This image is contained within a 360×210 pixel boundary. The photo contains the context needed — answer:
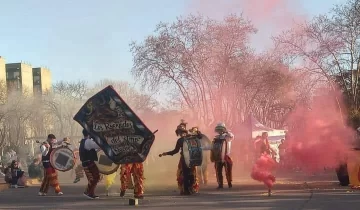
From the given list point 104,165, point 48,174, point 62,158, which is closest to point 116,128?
point 104,165

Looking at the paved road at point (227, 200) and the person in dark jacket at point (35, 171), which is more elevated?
the person in dark jacket at point (35, 171)

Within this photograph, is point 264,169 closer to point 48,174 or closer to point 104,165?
point 104,165

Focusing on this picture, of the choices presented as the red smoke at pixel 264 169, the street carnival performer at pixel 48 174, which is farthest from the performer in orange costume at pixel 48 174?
the red smoke at pixel 264 169

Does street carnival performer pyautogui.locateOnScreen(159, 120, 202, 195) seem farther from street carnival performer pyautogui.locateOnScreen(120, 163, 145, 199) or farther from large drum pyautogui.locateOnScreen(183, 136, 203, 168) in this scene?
street carnival performer pyautogui.locateOnScreen(120, 163, 145, 199)

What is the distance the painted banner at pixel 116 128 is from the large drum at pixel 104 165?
5.21ft

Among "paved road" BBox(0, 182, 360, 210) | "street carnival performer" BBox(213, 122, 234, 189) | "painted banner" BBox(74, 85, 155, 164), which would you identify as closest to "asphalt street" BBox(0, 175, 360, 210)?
"paved road" BBox(0, 182, 360, 210)

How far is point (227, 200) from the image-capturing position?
41.2ft

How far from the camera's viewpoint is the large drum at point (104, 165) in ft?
47.8

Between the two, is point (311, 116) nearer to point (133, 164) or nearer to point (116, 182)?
point (133, 164)

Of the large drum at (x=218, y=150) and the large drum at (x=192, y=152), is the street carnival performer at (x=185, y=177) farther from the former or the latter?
the large drum at (x=218, y=150)

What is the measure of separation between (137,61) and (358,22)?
1343 cm

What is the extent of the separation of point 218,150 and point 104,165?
3.32 m

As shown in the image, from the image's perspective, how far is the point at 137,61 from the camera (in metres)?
35.9

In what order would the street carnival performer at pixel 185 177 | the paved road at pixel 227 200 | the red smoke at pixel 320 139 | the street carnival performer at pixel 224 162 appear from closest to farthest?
1. the paved road at pixel 227 200
2. the street carnival performer at pixel 185 177
3. the red smoke at pixel 320 139
4. the street carnival performer at pixel 224 162
